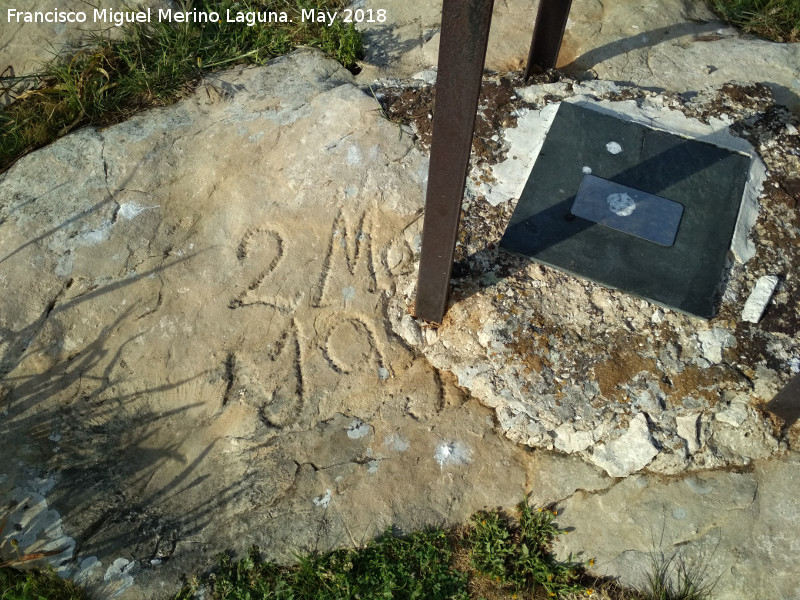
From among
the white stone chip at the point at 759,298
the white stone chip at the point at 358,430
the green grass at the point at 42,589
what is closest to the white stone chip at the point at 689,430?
the white stone chip at the point at 759,298

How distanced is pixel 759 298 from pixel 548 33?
1.63 metres

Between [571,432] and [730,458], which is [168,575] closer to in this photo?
[571,432]

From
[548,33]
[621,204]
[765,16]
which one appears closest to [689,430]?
[621,204]

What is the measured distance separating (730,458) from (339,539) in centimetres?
153

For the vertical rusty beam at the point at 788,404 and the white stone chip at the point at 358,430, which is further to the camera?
the white stone chip at the point at 358,430

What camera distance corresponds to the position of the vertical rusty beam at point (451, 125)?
180 centimetres

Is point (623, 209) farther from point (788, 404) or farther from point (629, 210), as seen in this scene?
point (788, 404)

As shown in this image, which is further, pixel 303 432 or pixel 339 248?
pixel 339 248

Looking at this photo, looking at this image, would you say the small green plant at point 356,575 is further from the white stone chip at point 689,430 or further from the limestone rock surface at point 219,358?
the white stone chip at point 689,430

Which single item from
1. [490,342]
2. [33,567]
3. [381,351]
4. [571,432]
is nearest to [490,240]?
[490,342]

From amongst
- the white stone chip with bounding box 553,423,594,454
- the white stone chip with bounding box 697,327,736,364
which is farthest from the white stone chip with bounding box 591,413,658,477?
the white stone chip with bounding box 697,327,736,364

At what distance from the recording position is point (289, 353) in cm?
284

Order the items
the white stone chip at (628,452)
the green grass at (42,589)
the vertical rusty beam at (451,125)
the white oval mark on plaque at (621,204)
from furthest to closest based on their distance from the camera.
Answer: the white oval mark on plaque at (621,204) < the white stone chip at (628,452) < the green grass at (42,589) < the vertical rusty beam at (451,125)

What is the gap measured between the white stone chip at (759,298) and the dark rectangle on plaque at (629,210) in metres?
0.41
